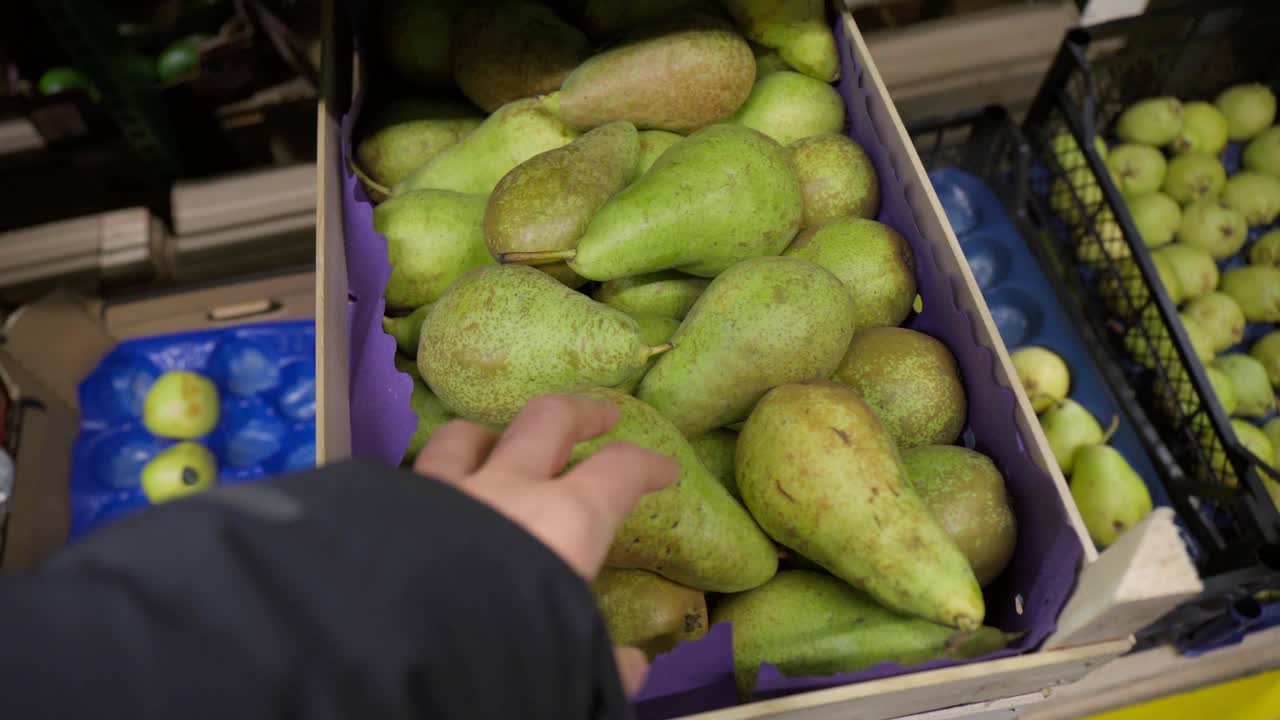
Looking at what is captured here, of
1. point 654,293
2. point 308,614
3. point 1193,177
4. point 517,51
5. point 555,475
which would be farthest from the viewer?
point 1193,177

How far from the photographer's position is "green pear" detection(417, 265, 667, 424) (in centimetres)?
88

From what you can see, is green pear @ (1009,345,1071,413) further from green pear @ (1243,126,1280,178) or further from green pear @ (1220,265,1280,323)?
green pear @ (1243,126,1280,178)

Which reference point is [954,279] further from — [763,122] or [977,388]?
[763,122]

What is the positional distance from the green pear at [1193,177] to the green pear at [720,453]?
154 centimetres

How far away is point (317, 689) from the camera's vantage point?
350 mm

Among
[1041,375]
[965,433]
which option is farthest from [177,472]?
[1041,375]

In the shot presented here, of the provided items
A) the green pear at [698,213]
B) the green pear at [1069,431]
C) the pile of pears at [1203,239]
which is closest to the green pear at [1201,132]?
the pile of pears at [1203,239]

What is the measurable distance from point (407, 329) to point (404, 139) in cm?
38

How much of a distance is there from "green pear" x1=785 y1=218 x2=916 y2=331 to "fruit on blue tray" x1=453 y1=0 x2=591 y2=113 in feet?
1.57

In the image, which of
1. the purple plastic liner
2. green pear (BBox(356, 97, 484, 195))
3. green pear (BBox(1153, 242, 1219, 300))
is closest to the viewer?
the purple plastic liner

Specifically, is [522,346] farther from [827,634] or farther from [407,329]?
[827,634]

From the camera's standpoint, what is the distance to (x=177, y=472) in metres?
1.71

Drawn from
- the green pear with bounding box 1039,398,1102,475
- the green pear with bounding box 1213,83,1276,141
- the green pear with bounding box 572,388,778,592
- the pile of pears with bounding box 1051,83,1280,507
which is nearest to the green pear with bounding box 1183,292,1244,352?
the pile of pears with bounding box 1051,83,1280,507

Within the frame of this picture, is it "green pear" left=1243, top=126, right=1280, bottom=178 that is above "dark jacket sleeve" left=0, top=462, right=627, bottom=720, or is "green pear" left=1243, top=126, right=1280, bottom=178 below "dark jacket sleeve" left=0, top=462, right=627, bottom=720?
above
